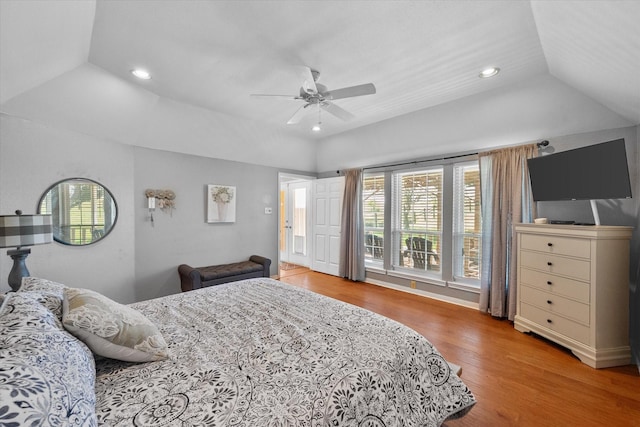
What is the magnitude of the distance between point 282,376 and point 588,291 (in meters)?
2.84

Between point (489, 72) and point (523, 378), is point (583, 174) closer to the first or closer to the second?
point (489, 72)

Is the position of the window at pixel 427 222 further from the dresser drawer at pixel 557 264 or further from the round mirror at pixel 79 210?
the round mirror at pixel 79 210

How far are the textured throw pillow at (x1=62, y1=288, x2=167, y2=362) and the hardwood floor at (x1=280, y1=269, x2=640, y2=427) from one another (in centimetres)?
182

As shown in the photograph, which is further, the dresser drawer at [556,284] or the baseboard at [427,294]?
the baseboard at [427,294]

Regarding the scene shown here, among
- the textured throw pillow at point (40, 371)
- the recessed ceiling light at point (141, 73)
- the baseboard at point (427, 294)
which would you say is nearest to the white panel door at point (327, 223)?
the baseboard at point (427, 294)

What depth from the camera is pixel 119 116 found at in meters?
3.17

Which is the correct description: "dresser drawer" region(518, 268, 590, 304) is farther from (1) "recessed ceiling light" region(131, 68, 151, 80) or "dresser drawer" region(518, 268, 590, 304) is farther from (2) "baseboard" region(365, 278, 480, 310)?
(1) "recessed ceiling light" region(131, 68, 151, 80)

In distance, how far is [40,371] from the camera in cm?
71

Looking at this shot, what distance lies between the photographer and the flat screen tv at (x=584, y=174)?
2.26 m

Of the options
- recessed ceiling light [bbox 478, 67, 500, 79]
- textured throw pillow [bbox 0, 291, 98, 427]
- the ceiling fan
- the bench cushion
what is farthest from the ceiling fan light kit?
Answer: the bench cushion

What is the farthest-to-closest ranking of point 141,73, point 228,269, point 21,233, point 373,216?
point 373,216 < point 228,269 < point 141,73 < point 21,233

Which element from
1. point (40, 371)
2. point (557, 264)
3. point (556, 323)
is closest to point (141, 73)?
point (40, 371)

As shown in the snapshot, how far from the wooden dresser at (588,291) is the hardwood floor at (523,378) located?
16cm

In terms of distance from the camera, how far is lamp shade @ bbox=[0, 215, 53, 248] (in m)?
1.77
